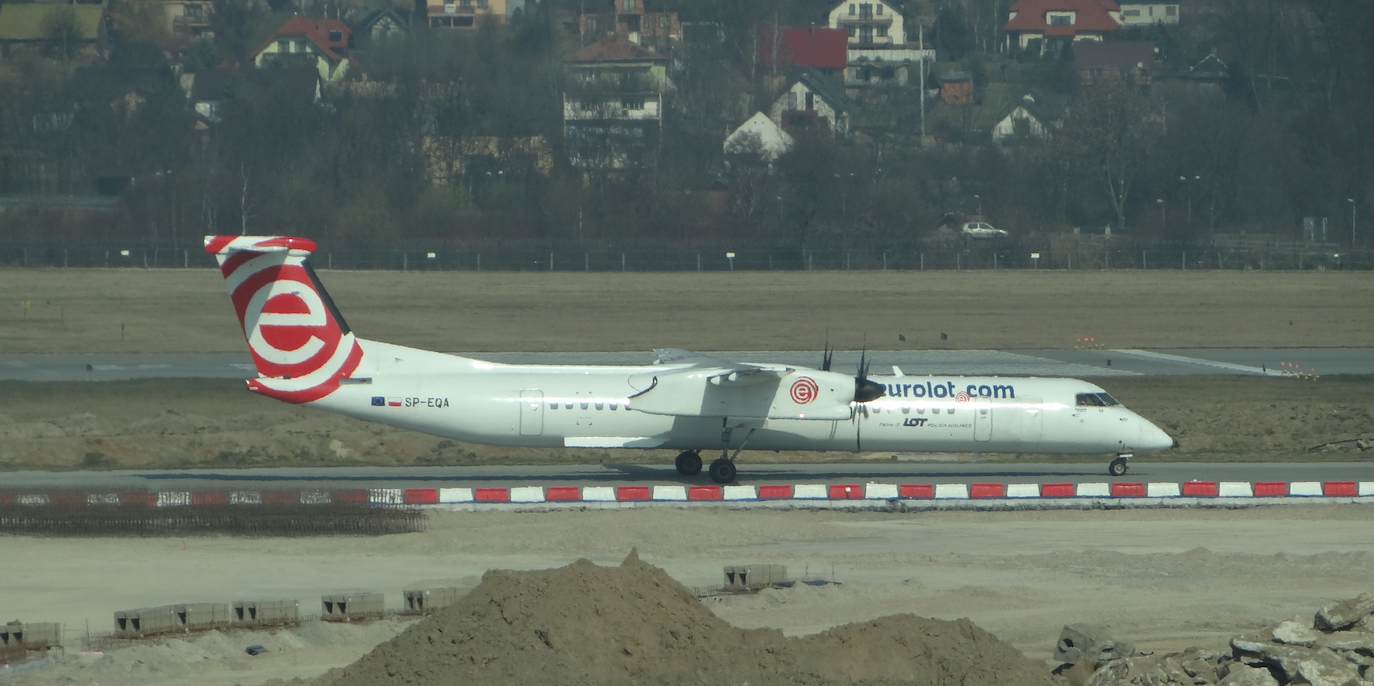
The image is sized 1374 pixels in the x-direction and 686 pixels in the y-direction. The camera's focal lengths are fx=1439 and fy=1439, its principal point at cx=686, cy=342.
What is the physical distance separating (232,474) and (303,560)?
32.3 ft

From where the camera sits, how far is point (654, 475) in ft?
116

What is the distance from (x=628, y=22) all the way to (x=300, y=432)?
414 ft

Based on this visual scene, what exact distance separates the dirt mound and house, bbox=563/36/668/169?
82.6 metres

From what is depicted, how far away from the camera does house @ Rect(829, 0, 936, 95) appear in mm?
149500

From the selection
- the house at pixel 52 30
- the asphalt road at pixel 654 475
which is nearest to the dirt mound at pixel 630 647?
the asphalt road at pixel 654 475

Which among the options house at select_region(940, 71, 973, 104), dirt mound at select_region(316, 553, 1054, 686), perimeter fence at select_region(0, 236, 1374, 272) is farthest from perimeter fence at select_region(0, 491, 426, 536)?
house at select_region(940, 71, 973, 104)

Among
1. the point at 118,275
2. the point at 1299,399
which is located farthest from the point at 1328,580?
the point at 118,275

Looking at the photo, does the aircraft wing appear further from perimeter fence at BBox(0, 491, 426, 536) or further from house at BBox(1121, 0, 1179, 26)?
Answer: house at BBox(1121, 0, 1179, 26)

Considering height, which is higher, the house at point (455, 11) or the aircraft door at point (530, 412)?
the house at point (455, 11)

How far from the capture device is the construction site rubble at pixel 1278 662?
16312 mm

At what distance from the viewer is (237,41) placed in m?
151

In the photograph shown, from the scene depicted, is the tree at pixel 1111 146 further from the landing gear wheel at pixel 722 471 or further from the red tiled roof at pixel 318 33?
the landing gear wheel at pixel 722 471

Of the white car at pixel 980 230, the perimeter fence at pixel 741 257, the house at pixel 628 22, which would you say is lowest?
the perimeter fence at pixel 741 257

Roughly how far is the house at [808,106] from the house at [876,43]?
17.9m
